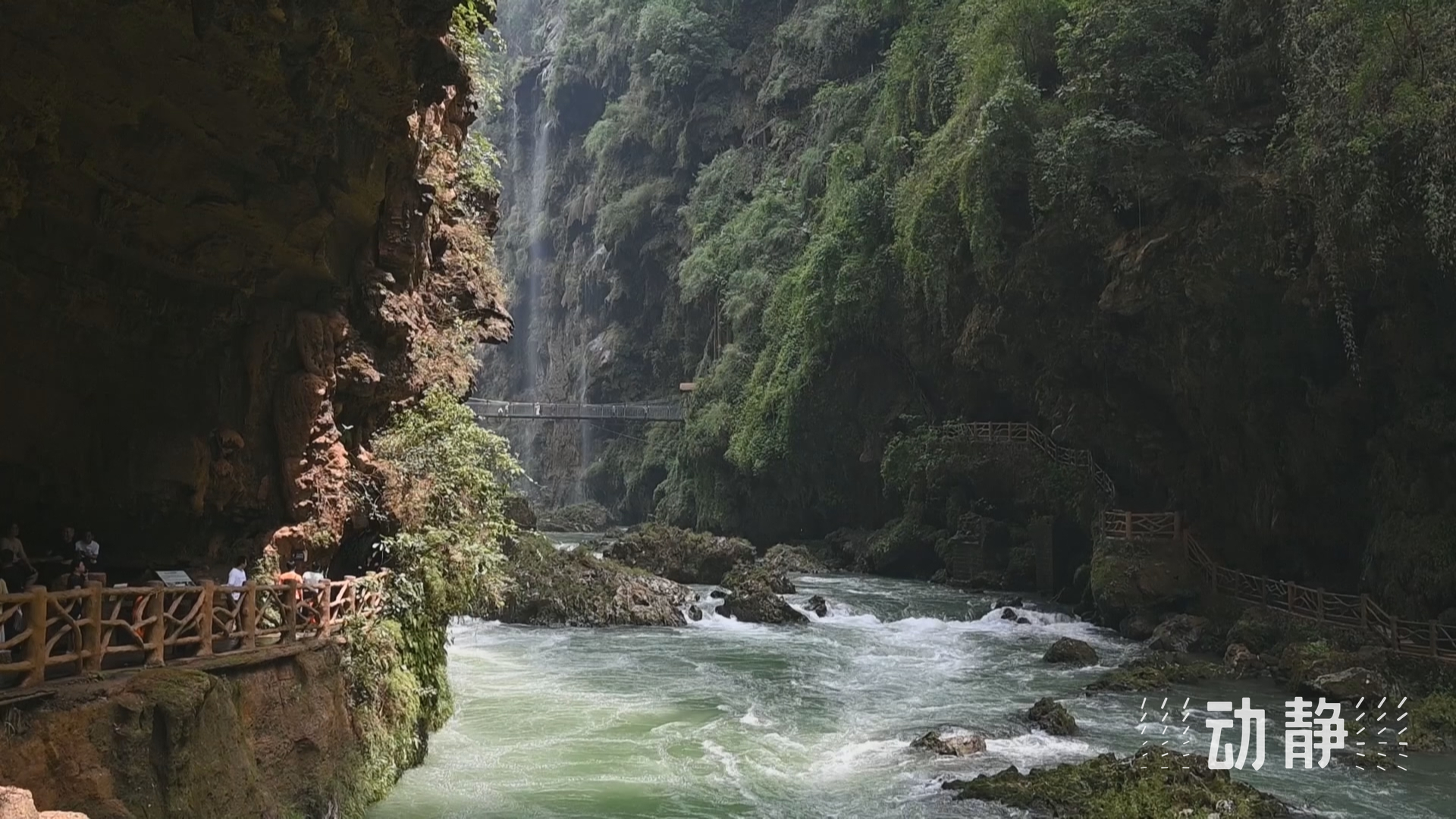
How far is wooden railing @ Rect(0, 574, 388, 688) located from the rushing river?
2.36 metres

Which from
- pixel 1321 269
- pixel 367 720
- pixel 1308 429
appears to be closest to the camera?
pixel 367 720

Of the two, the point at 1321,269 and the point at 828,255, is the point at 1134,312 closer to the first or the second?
the point at 1321,269

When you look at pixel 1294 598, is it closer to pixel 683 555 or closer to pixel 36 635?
pixel 683 555

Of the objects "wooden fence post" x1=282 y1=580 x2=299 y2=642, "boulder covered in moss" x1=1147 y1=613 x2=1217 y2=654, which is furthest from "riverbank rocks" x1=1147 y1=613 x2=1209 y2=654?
"wooden fence post" x1=282 y1=580 x2=299 y2=642

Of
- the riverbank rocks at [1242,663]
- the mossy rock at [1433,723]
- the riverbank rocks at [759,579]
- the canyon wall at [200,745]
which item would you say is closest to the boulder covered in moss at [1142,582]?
the riverbank rocks at [1242,663]

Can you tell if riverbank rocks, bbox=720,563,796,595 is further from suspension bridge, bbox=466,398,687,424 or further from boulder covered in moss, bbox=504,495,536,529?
suspension bridge, bbox=466,398,687,424

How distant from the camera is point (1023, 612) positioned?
2758 centimetres

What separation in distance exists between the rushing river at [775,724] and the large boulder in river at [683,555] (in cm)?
723

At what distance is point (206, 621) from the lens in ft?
32.7

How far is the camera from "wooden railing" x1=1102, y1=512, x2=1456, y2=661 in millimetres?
18203

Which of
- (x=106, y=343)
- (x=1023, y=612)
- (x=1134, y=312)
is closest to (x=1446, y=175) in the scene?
(x=1134, y=312)

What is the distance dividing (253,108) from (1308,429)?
65.0ft

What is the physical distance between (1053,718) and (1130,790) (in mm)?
3956

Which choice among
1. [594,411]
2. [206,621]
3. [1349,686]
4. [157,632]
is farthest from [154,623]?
[594,411]
